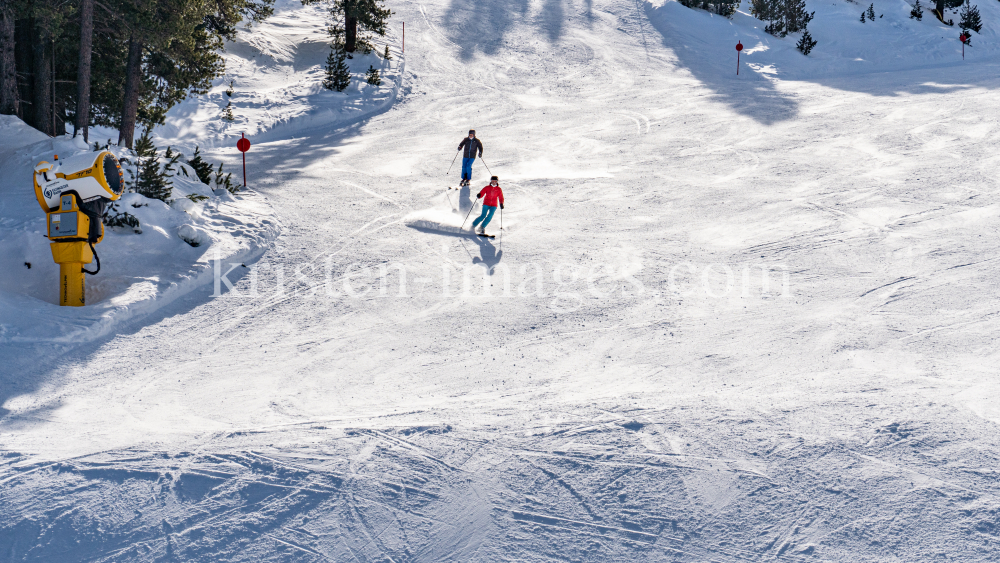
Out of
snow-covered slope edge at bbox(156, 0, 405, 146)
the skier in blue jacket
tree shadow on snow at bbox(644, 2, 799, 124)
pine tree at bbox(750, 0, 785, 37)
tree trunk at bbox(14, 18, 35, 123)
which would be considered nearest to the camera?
tree trunk at bbox(14, 18, 35, 123)

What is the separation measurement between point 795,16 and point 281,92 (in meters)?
20.9

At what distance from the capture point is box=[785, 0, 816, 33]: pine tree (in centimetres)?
2884

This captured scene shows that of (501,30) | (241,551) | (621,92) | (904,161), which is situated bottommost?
(241,551)

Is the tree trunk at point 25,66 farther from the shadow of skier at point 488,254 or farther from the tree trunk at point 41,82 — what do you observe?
the shadow of skier at point 488,254

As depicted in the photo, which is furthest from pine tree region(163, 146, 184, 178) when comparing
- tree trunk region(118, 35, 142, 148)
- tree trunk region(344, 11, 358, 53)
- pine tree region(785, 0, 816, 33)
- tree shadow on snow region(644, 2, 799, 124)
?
pine tree region(785, 0, 816, 33)

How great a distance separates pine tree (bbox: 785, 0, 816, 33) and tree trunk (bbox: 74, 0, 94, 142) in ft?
84.0

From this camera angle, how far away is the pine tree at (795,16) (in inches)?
1136

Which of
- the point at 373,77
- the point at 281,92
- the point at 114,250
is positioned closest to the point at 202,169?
the point at 114,250

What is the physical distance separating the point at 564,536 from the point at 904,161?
13862 millimetres

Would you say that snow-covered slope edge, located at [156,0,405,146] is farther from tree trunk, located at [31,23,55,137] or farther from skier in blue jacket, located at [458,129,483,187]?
skier in blue jacket, located at [458,129,483,187]

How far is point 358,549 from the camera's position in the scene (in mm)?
4730

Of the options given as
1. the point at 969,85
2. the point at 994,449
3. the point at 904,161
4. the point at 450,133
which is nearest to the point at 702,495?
the point at 994,449

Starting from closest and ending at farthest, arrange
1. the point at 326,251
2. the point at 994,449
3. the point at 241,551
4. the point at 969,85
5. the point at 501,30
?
the point at 241,551 → the point at 994,449 → the point at 326,251 → the point at 969,85 → the point at 501,30

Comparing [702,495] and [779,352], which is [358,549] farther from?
[779,352]
